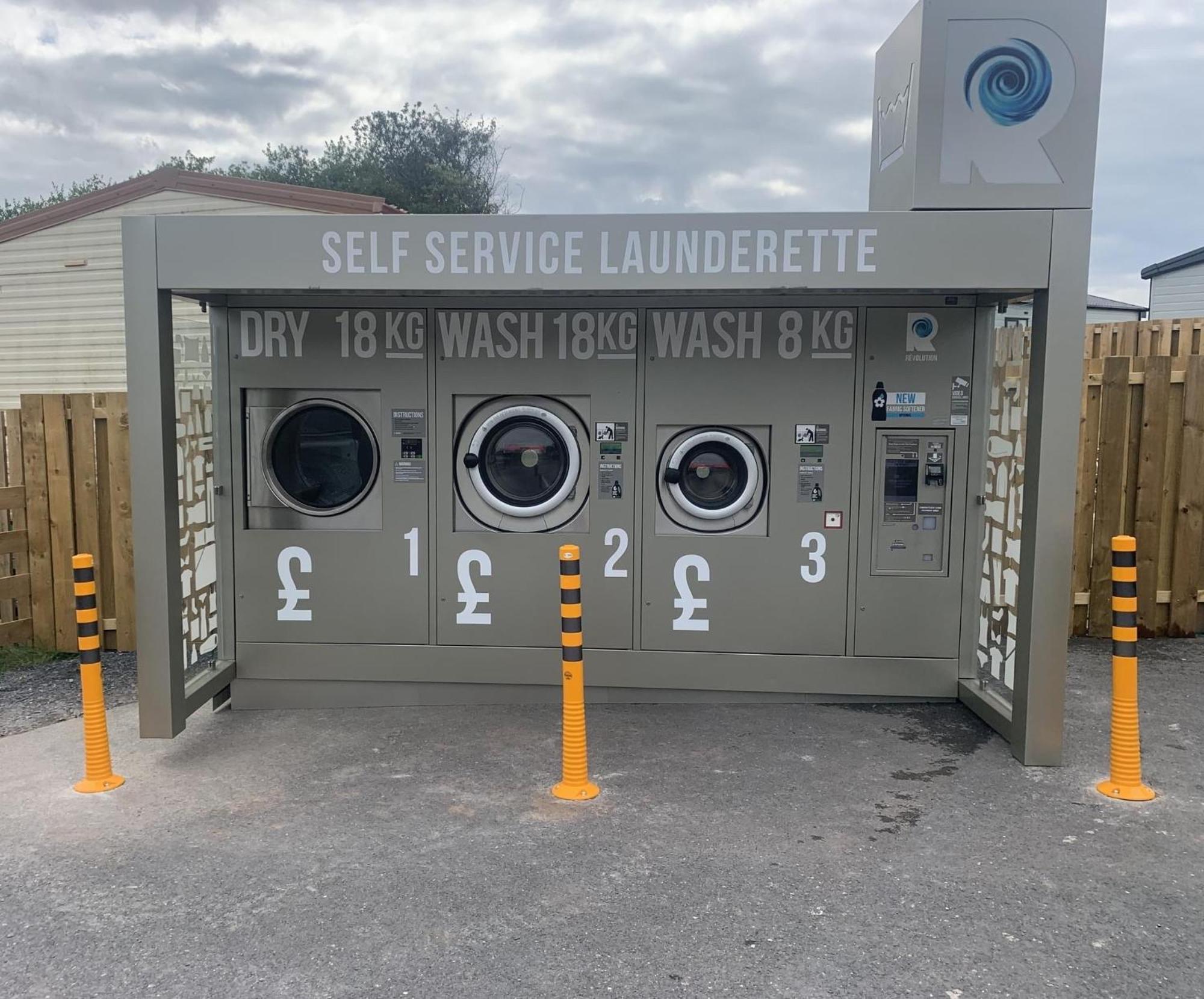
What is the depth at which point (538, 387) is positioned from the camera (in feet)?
17.6

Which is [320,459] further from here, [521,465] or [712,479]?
[712,479]

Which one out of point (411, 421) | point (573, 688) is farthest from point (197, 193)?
point (573, 688)

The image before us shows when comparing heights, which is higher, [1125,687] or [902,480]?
[902,480]

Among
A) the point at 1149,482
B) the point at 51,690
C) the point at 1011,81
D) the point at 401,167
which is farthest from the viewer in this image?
the point at 401,167

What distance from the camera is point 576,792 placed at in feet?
14.1

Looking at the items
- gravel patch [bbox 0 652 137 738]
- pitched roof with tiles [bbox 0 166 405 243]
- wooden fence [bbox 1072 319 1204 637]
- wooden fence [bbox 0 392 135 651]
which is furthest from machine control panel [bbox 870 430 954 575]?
pitched roof with tiles [bbox 0 166 405 243]

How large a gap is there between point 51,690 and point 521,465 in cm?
353

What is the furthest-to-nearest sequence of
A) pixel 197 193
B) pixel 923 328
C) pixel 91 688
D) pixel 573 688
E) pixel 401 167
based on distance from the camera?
pixel 401 167 → pixel 197 193 → pixel 923 328 → pixel 91 688 → pixel 573 688

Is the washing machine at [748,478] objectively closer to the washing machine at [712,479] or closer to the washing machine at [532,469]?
Result: the washing machine at [712,479]

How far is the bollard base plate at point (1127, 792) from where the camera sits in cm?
424

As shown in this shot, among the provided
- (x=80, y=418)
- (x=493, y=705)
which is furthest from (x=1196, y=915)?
(x=80, y=418)

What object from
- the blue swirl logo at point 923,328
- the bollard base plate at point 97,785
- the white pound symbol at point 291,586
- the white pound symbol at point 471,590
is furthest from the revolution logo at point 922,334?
the bollard base plate at point 97,785

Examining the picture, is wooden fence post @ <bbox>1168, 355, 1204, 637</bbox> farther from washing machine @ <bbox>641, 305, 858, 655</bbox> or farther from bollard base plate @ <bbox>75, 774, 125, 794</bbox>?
bollard base plate @ <bbox>75, 774, 125, 794</bbox>

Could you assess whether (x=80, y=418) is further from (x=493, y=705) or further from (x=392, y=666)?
(x=493, y=705)
